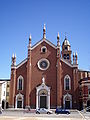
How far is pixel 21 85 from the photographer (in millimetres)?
52531

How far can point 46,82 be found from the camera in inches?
2039

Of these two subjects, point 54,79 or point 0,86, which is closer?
point 54,79

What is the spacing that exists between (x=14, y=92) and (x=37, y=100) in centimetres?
→ 638

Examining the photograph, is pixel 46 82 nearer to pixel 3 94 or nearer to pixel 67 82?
pixel 67 82

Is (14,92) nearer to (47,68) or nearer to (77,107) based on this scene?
(47,68)

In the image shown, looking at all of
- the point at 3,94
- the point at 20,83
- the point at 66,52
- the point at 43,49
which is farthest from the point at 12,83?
the point at 66,52

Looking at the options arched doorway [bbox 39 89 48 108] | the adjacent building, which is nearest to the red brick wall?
arched doorway [bbox 39 89 48 108]

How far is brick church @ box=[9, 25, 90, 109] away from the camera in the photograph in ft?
165

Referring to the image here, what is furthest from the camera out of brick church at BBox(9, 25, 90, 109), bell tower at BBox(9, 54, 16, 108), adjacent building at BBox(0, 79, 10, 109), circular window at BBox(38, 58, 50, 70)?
adjacent building at BBox(0, 79, 10, 109)

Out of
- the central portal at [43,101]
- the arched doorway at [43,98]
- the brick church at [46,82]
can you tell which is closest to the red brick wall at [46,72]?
the brick church at [46,82]

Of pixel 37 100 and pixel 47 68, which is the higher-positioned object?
pixel 47 68

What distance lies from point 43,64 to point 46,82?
481cm

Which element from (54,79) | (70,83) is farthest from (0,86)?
(70,83)

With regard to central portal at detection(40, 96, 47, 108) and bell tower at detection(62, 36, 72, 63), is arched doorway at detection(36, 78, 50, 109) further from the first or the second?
bell tower at detection(62, 36, 72, 63)
